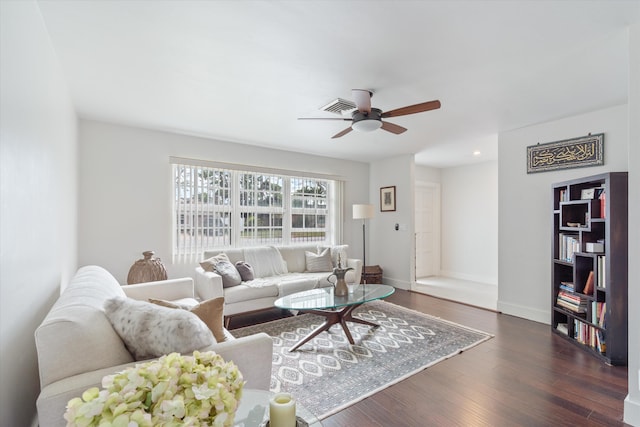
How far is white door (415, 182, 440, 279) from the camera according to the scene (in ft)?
22.4

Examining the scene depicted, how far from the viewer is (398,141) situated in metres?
4.56

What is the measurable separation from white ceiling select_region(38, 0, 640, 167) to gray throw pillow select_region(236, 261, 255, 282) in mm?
1867

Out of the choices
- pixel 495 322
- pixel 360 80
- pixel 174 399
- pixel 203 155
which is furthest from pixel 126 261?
pixel 495 322

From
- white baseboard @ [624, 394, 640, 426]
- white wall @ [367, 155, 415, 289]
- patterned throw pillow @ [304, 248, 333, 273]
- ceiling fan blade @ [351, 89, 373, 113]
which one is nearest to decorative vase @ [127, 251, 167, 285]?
patterned throw pillow @ [304, 248, 333, 273]

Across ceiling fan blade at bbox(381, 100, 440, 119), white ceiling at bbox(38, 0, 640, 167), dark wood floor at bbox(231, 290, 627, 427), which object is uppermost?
white ceiling at bbox(38, 0, 640, 167)

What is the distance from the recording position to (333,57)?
2.22 metres

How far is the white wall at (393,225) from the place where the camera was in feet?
17.8

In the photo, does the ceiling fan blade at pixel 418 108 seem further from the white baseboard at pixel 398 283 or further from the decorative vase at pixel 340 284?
the white baseboard at pixel 398 283

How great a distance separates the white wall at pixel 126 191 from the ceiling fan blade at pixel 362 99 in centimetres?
253

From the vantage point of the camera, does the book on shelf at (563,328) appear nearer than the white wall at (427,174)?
Yes

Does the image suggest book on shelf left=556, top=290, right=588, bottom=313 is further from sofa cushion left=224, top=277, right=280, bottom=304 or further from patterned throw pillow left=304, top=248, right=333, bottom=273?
sofa cushion left=224, top=277, right=280, bottom=304

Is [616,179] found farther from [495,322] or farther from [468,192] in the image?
[468,192]

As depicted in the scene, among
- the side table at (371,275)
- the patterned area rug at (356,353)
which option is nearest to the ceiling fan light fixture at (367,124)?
the patterned area rug at (356,353)

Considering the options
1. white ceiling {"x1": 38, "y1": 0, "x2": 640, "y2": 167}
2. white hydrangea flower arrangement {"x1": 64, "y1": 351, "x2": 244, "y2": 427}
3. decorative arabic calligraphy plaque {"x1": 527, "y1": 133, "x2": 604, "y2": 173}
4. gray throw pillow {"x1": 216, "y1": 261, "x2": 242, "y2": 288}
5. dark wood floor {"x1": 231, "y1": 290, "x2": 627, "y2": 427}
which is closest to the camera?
white hydrangea flower arrangement {"x1": 64, "y1": 351, "x2": 244, "y2": 427}
